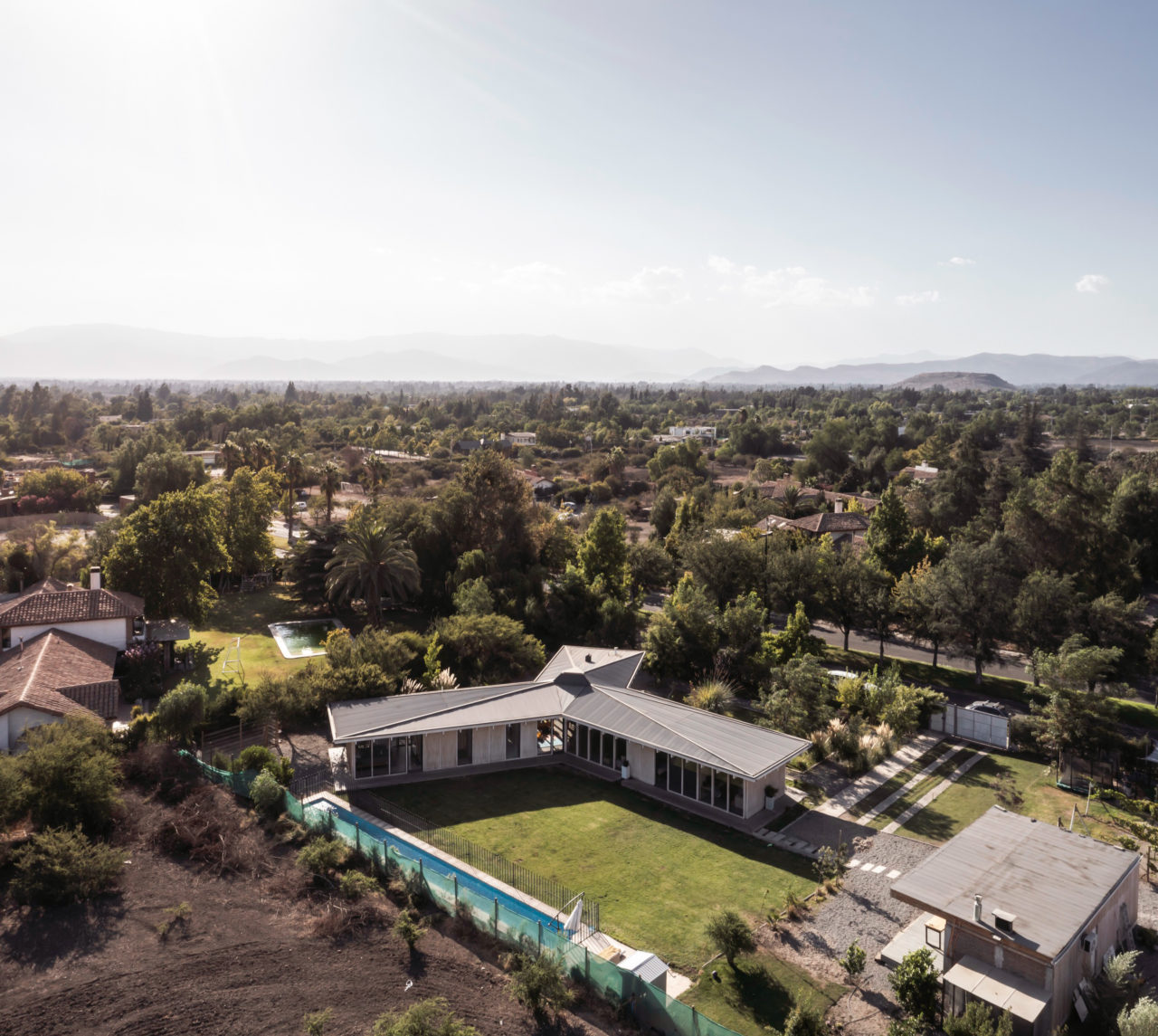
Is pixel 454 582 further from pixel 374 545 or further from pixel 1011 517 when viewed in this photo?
pixel 1011 517

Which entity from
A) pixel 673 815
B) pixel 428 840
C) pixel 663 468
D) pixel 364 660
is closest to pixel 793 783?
pixel 673 815

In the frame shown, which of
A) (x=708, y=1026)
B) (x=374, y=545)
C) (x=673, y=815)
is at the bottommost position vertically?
(x=673, y=815)

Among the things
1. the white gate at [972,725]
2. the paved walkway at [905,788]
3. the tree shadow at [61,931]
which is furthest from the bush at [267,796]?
the white gate at [972,725]

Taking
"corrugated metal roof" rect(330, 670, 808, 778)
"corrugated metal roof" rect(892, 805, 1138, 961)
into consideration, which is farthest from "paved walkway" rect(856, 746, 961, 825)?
"corrugated metal roof" rect(892, 805, 1138, 961)

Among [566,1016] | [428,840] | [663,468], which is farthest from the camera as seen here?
[663,468]

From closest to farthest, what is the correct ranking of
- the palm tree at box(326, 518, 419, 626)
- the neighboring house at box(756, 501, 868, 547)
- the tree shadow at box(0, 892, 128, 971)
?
the tree shadow at box(0, 892, 128, 971) → the palm tree at box(326, 518, 419, 626) → the neighboring house at box(756, 501, 868, 547)

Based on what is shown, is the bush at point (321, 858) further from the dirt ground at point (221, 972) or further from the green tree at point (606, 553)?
the green tree at point (606, 553)

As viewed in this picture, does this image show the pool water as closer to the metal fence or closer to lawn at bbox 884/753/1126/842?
the metal fence
